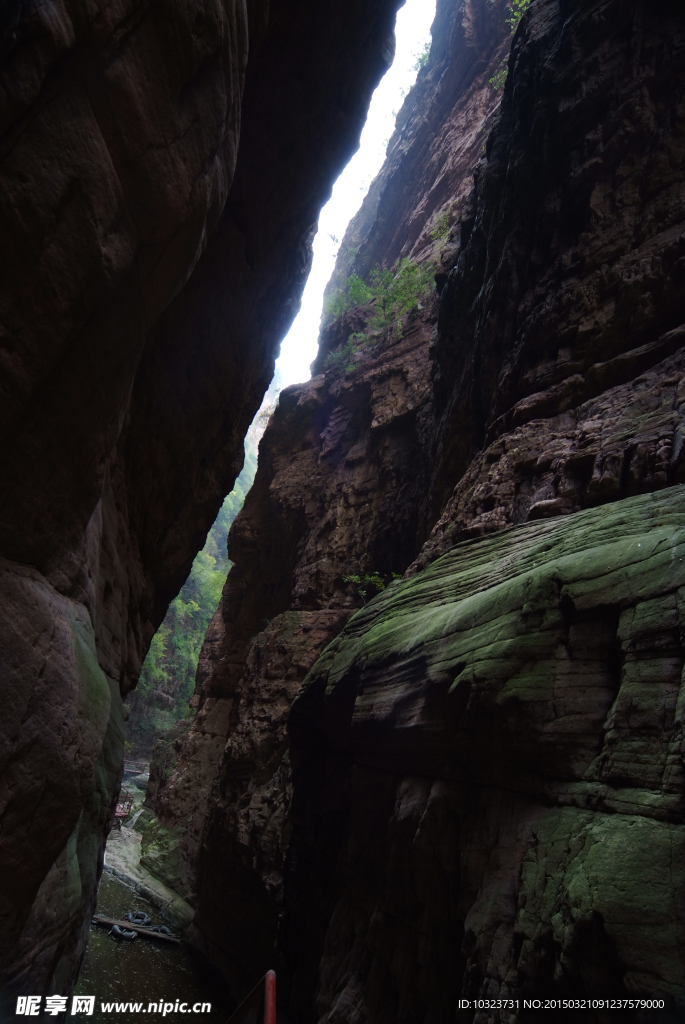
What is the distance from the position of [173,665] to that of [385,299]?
26.1 m

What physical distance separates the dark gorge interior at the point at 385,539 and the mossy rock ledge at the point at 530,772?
0.02 m

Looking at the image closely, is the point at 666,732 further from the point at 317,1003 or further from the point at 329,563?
the point at 329,563

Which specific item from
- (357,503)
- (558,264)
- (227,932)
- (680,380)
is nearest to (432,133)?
(357,503)

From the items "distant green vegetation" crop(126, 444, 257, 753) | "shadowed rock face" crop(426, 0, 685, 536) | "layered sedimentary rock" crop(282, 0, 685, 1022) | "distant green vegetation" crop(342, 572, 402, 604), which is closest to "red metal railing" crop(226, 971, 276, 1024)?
"layered sedimentary rock" crop(282, 0, 685, 1022)

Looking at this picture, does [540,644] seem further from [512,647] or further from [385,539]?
[385,539]

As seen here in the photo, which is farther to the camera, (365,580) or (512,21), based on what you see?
(512,21)

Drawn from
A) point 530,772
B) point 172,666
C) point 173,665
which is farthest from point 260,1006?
point 173,665

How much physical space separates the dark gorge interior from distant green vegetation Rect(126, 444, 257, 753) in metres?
18.3

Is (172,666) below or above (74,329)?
above

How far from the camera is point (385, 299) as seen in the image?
19.2m

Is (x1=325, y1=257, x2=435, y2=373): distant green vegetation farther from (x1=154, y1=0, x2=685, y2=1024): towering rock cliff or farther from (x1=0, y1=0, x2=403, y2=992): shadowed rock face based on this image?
(x1=0, y1=0, x2=403, y2=992): shadowed rock face

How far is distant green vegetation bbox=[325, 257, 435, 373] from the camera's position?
18.4 metres

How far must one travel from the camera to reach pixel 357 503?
53.0ft

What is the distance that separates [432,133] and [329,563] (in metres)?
20.9
